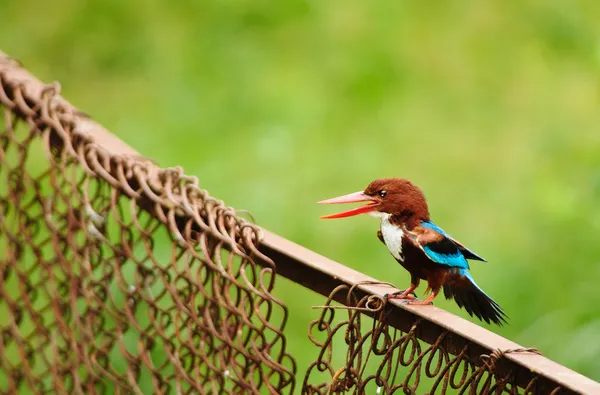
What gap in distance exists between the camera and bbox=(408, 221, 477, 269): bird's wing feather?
1.86 metres

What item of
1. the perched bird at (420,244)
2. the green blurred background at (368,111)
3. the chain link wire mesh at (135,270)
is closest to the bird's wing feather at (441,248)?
the perched bird at (420,244)

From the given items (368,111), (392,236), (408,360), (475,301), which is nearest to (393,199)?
(392,236)

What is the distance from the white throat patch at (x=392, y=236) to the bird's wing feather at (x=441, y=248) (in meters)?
0.03

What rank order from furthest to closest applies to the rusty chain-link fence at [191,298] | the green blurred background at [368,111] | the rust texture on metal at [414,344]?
the green blurred background at [368,111] → the rusty chain-link fence at [191,298] → the rust texture on metal at [414,344]

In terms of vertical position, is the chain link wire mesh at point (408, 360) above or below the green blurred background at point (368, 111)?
below

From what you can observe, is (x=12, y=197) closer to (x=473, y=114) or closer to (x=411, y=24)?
(x=473, y=114)

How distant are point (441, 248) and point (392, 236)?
111mm

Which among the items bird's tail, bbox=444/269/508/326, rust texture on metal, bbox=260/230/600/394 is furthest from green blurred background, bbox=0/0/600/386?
rust texture on metal, bbox=260/230/600/394

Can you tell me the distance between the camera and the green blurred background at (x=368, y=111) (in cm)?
375

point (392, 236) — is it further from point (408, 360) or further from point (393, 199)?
point (408, 360)

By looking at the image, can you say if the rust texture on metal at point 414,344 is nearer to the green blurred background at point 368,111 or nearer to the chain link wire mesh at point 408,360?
the chain link wire mesh at point 408,360

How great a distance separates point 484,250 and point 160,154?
1520 millimetres

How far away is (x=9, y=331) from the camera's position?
100 inches

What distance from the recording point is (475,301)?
1883 millimetres
